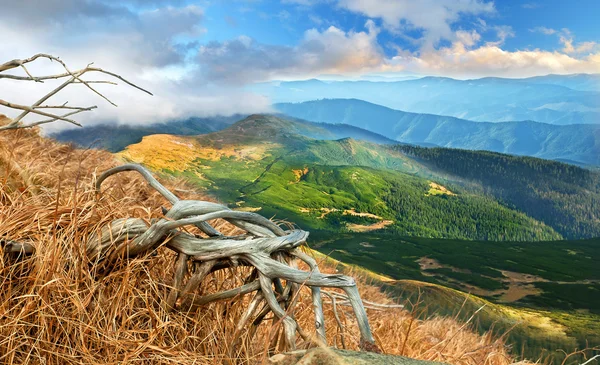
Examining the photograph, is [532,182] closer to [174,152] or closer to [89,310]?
[174,152]

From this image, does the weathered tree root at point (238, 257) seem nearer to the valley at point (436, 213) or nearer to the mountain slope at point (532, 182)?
the valley at point (436, 213)

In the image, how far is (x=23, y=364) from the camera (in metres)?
2.25

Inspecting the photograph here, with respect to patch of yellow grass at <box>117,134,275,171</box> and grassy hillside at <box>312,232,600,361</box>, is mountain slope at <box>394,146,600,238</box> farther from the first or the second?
patch of yellow grass at <box>117,134,275,171</box>

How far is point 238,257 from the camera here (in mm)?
2092

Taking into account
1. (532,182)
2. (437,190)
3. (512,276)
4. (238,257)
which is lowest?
(512,276)

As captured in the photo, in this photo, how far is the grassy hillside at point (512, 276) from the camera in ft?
51.9

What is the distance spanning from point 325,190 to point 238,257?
7802 centimetres

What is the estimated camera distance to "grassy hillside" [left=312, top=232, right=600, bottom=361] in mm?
15805

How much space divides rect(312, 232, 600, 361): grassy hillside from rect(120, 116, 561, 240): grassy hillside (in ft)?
67.4

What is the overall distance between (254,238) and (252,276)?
0.21 meters

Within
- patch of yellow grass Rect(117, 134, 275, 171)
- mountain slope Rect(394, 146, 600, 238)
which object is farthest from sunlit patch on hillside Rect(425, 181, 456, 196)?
patch of yellow grass Rect(117, 134, 275, 171)

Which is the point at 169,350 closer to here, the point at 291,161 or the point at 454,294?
the point at 454,294

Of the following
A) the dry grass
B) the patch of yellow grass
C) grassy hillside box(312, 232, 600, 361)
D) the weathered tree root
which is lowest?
grassy hillside box(312, 232, 600, 361)

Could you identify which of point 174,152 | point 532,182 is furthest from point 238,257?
point 532,182
